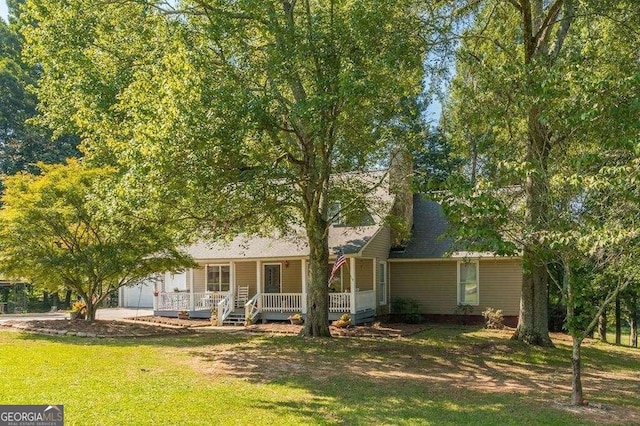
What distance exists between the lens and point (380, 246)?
20.8 m

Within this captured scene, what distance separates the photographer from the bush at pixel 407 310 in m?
20.6

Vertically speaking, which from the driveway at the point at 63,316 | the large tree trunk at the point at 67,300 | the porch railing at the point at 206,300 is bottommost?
the large tree trunk at the point at 67,300

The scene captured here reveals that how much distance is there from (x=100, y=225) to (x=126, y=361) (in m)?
6.80

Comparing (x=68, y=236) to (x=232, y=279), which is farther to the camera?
(x=232, y=279)

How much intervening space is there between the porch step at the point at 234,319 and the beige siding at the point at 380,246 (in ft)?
17.8

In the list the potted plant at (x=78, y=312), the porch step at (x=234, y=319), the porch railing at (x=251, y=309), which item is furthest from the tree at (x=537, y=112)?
the potted plant at (x=78, y=312)

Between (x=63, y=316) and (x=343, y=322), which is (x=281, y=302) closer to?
(x=343, y=322)

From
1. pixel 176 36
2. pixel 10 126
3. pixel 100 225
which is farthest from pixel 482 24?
pixel 10 126

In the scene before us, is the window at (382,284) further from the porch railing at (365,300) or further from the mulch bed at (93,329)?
the mulch bed at (93,329)

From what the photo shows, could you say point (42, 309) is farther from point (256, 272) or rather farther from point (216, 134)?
point (216, 134)

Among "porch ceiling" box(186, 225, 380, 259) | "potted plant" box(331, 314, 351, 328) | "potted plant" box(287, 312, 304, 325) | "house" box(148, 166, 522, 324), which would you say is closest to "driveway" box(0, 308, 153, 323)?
"house" box(148, 166, 522, 324)

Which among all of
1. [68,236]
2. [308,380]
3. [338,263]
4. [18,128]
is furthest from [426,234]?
[18,128]

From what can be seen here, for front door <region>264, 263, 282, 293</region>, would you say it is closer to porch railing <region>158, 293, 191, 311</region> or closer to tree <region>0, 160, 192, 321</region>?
porch railing <region>158, 293, 191, 311</region>

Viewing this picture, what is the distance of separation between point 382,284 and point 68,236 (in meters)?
11.7
